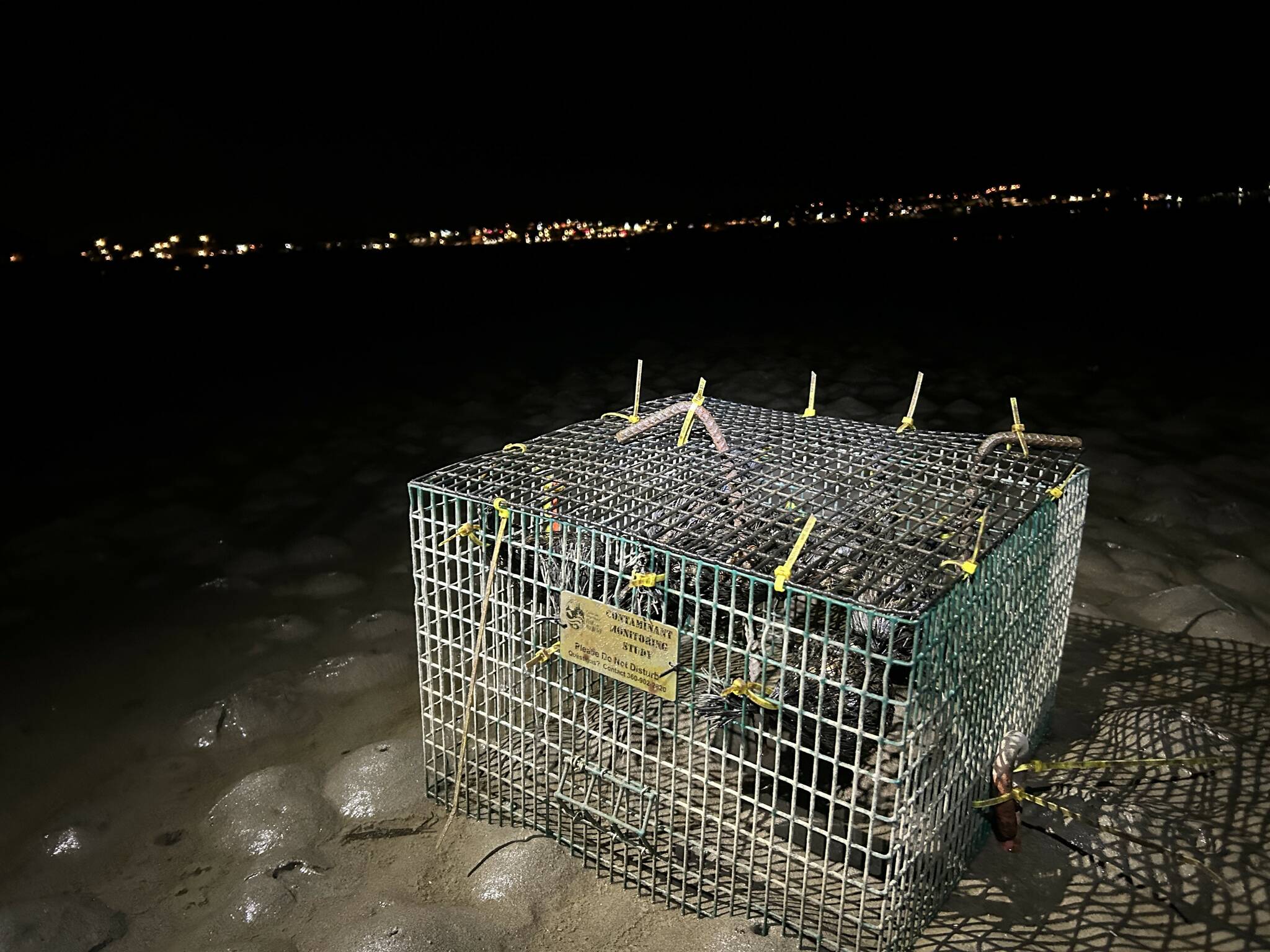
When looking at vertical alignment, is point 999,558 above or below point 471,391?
above

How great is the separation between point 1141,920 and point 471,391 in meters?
6.69

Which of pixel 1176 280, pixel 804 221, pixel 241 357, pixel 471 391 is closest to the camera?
pixel 471 391

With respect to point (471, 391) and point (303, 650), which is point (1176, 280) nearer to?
point (471, 391)

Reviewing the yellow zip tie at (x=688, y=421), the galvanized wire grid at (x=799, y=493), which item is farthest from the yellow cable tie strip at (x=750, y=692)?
the yellow zip tie at (x=688, y=421)

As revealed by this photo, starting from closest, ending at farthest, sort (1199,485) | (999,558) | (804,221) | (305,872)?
(999,558) < (305,872) < (1199,485) < (804,221)

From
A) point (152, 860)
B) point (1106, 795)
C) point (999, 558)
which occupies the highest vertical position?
point (999, 558)

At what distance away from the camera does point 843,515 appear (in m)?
2.43

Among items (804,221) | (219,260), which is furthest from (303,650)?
(804,221)

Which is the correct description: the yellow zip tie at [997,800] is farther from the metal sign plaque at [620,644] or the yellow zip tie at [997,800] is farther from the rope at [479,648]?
the rope at [479,648]

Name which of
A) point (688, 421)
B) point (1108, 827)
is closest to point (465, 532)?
point (688, 421)

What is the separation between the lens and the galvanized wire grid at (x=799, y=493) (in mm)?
2203

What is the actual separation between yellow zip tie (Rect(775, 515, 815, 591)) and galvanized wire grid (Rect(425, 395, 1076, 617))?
0.11ft

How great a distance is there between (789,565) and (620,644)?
1.70 feet

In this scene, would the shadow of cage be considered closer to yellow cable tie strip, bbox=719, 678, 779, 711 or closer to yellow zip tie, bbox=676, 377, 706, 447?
yellow cable tie strip, bbox=719, 678, 779, 711
